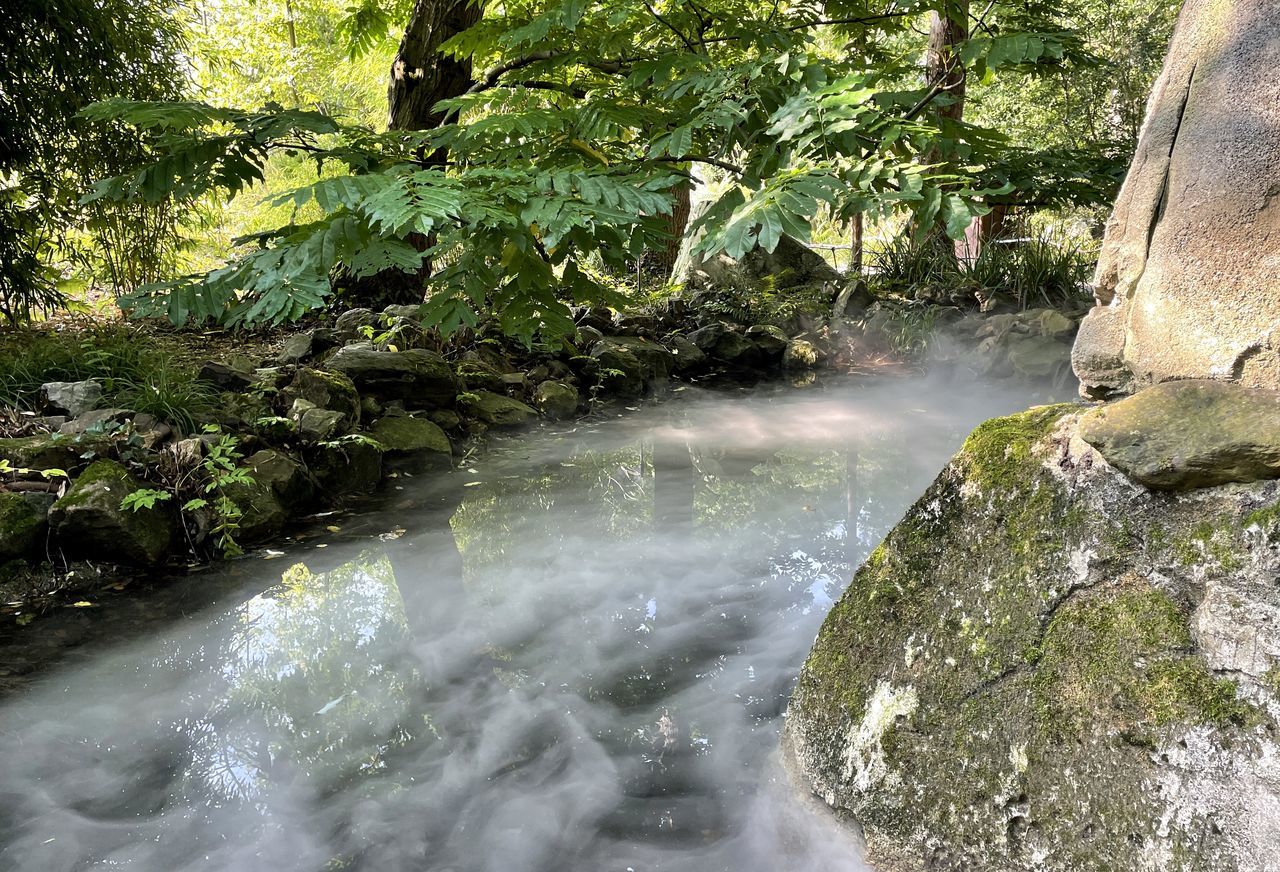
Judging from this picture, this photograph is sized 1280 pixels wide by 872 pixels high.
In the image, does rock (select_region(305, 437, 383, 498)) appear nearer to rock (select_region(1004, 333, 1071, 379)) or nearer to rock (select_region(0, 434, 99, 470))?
rock (select_region(0, 434, 99, 470))

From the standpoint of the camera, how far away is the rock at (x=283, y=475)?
4.32m

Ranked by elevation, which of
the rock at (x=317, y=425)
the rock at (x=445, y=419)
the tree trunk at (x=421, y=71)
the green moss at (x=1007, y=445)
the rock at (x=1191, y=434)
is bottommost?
the rock at (x=445, y=419)

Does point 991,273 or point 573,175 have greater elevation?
point 573,175

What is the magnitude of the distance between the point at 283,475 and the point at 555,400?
2.96 meters

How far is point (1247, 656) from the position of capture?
4.53 ft

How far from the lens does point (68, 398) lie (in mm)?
4473

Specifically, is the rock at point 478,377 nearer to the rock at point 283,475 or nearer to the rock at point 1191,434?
the rock at point 283,475

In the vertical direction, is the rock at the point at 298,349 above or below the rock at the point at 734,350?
above

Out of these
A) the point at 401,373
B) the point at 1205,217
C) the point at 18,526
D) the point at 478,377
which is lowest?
the point at 478,377

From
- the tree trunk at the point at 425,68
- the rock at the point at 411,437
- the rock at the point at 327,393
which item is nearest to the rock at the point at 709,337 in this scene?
the tree trunk at the point at 425,68

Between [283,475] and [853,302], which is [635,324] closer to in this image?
[853,302]

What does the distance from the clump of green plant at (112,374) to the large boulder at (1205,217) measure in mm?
4553

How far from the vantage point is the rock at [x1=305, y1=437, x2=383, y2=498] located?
4742 mm

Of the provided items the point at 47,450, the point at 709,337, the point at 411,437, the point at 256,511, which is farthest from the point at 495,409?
the point at 709,337
